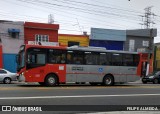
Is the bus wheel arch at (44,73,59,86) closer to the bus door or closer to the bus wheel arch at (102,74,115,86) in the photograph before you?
the bus door

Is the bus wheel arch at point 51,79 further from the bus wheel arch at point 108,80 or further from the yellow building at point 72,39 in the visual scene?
the yellow building at point 72,39

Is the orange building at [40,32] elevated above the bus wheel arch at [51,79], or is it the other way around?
the orange building at [40,32]

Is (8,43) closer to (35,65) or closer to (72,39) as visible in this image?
(72,39)

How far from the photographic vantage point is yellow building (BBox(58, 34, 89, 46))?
48.7 m

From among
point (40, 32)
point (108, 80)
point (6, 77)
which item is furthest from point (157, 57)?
point (6, 77)

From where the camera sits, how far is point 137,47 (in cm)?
5497

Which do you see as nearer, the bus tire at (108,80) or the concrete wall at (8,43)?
the bus tire at (108,80)

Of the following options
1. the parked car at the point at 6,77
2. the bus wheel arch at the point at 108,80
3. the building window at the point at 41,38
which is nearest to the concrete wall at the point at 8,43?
the building window at the point at 41,38

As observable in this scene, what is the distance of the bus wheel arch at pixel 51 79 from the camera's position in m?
25.2

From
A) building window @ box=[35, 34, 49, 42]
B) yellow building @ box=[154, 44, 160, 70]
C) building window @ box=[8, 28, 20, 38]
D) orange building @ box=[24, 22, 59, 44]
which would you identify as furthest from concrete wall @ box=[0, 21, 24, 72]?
yellow building @ box=[154, 44, 160, 70]

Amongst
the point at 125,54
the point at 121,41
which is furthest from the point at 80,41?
the point at 125,54

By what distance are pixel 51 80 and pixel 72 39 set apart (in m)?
24.2

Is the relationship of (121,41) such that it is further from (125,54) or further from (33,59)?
(33,59)

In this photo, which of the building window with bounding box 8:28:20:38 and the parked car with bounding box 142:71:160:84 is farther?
the building window with bounding box 8:28:20:38
